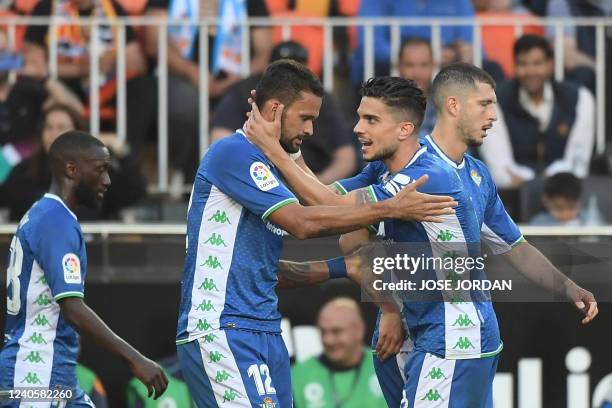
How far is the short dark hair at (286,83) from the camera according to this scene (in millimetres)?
6477

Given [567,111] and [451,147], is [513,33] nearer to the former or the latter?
[567,111]

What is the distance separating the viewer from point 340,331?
8.91 meters

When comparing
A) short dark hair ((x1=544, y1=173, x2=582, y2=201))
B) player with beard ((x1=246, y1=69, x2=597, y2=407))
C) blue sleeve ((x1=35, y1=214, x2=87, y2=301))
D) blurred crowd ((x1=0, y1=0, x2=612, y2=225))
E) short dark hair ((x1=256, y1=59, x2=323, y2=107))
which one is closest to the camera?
short dark hair ((x1=256, y1=59, x2=323, y2=107))

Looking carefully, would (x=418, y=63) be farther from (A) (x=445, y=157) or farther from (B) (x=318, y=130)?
(A) (x=445, y=157)

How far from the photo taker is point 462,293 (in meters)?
6.86

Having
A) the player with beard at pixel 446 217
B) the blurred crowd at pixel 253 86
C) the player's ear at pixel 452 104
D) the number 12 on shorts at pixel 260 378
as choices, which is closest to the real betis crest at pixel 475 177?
the player with beard at pixel 446 217

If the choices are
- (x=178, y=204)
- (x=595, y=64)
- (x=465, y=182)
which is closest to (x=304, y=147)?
(x=178, y=204)

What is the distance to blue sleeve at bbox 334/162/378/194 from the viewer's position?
280 inches

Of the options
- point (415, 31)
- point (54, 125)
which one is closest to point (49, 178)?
point (54, 125)

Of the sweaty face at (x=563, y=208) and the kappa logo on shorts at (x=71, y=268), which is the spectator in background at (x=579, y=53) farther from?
the kappa logo on shorts at (x=71, y=268)

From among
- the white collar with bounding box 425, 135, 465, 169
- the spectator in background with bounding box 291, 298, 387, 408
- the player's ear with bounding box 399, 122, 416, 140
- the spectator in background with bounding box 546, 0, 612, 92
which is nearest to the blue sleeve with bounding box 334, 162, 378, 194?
the white collar with bounding box 425, 135, 465, 169

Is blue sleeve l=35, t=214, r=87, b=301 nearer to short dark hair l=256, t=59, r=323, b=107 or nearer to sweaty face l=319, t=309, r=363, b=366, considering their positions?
short dark hair l=256, t=59, r=323, b=107

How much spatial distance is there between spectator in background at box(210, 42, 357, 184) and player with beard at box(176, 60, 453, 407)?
3408 mm

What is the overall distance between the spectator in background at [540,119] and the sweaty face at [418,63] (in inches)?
23.5
